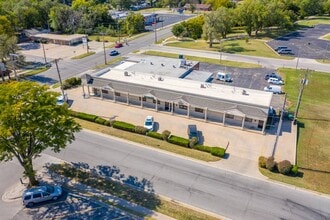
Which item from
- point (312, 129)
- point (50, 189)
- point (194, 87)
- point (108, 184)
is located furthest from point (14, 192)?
point (312, 129)

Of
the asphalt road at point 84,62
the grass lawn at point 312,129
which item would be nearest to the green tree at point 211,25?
the asphalt road at point 84,62

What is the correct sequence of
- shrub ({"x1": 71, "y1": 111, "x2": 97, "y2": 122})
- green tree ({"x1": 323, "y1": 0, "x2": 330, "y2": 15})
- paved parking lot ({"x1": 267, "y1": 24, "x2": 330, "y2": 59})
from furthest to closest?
green tree ({"x1": 323, "y1": 0, "x2": 330, "y2": 15}), paved parking lot ({"x1": 267, "y1": 24, "x2": 330, "y2": 59}), shrub ({"x1": 71, "y1": 111, "x2": 97, "y2": 122})

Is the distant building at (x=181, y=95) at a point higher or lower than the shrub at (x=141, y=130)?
higher

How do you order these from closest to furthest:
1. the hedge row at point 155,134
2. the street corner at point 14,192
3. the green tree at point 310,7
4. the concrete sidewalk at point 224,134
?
the street corner at point 14,192, the concrete sidewalk at point 224,134, the hedge row at point 155,134, the green tree at point 310,7

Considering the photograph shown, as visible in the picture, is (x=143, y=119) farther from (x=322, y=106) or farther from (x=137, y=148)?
(x=322, y=106)

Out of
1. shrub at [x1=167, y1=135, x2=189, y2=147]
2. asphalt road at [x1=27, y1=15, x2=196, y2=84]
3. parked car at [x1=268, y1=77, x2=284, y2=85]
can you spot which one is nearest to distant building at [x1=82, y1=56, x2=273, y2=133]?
shrub at [x1=167, y1=135, x2=189, y2=147]

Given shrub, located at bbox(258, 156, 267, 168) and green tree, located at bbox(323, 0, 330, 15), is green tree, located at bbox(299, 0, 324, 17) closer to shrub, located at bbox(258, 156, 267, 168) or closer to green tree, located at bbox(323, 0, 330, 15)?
green tree, located at bbox(323, 0, 330, 15)

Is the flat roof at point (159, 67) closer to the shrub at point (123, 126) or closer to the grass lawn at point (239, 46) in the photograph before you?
the shrub at point (123, 126)
